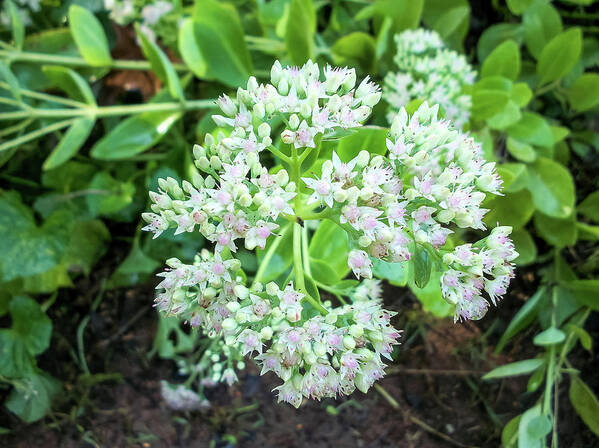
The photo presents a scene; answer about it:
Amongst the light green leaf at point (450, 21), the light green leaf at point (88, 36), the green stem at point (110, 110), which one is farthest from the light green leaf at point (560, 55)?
the light green leaf at point (88, 36)

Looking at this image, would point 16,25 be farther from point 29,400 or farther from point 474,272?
point 474,272

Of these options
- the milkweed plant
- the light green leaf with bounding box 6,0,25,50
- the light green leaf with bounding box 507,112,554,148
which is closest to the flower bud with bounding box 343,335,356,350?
the milkweed plant

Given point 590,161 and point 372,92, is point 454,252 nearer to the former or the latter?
point 372,92

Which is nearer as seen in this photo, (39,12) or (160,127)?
(160,127)

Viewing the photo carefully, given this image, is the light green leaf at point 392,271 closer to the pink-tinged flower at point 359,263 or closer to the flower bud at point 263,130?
the pink-tinged flower at point 359,263

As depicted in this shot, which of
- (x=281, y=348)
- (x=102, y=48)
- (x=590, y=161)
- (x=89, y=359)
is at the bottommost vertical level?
(x=89, y=359)

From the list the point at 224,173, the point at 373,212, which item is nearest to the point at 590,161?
the point at 373,212
